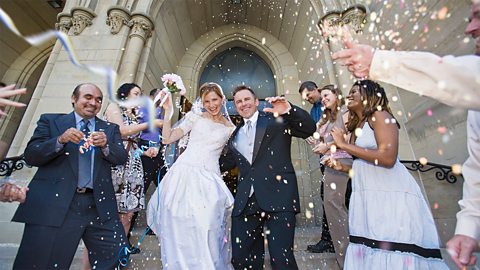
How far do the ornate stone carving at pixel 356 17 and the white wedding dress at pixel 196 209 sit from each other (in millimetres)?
4168

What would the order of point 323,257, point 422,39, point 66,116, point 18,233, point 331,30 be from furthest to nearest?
point 331,30 < point 422,39 < point 18,233 < point 323,257 < point 66,116

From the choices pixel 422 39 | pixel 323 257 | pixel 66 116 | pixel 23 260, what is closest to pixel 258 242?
pixel 323 257

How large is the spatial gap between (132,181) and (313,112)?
2.66 m

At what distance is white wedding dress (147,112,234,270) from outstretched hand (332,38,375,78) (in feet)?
5.71

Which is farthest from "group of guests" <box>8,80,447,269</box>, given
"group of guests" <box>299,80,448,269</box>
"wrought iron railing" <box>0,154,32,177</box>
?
"wrought iron railing" <box>0,154,32,177</box>

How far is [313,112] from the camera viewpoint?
13.0ft

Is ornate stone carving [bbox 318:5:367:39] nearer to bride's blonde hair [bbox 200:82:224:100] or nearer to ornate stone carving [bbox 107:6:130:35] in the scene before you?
bride's blonde hair [bbox 200:82:224:100]

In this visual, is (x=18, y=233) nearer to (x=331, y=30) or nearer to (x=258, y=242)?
(x=258, y=242)

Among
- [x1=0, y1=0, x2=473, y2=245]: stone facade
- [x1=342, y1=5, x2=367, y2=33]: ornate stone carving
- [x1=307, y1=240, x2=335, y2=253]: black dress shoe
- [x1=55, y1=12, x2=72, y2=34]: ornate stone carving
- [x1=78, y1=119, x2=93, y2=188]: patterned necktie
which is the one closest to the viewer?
[x1=78, y1=119, x2=93, y2=188]: patterned necktie

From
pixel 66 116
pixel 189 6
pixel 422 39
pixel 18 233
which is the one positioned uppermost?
pixel 189 6

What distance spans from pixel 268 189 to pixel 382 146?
954 mm

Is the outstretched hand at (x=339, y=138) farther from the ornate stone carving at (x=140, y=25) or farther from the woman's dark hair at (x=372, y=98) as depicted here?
the ornate stone carving at (x=140, y=25)

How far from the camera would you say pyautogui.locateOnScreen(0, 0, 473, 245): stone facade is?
13.2 feet

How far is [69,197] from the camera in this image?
203cm
